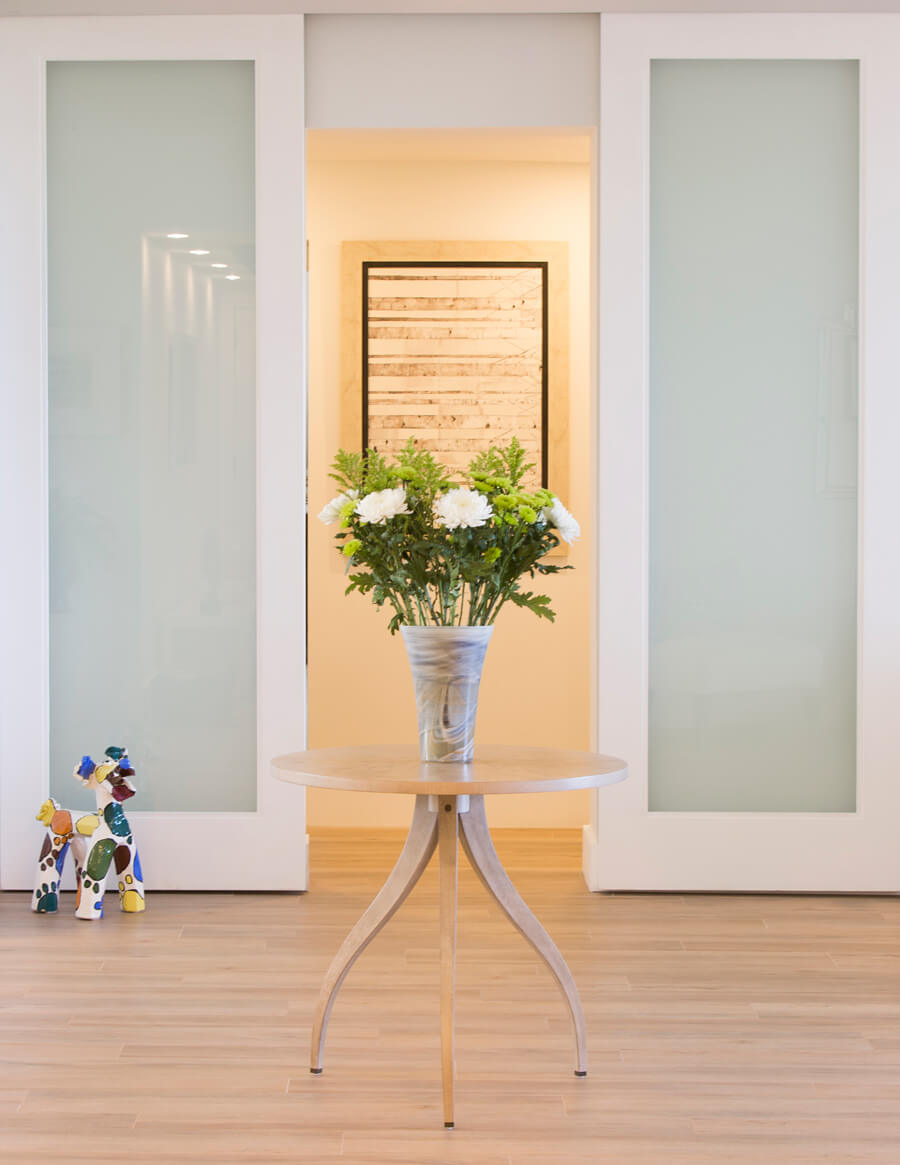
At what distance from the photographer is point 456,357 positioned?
14.1ft

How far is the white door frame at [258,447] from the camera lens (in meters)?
3.41

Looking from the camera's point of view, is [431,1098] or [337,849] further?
[337,849]

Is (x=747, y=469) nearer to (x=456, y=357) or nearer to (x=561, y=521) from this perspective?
(x=456, y=357)

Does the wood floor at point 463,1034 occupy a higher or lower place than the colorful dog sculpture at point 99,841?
lower

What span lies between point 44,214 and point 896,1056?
322 cm

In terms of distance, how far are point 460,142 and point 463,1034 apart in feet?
8.85

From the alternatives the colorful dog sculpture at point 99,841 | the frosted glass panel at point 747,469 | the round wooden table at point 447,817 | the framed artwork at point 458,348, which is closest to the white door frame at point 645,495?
the frosted glass panel at point 747,469

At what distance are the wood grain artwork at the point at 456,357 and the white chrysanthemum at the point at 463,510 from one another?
237cm

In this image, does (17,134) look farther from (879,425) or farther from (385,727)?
(879,425)

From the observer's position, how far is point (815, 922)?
10.4 ft

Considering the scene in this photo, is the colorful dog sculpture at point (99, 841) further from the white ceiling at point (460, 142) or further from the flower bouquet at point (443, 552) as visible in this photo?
the white ceiling at point (460, 142)

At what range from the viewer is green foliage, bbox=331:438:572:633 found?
200 cm

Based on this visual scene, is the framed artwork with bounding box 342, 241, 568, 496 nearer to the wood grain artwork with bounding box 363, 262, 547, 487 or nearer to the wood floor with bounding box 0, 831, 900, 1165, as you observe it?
the wood grain artwork with bounding box 363, 262, 547, 487

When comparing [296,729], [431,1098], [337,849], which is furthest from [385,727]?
[431,1098]
